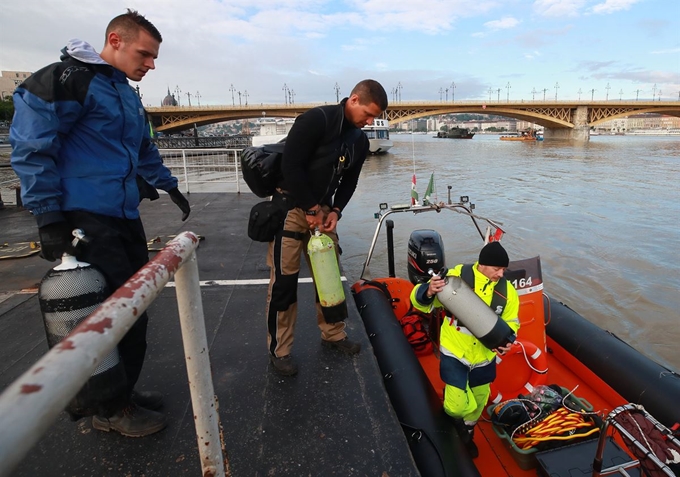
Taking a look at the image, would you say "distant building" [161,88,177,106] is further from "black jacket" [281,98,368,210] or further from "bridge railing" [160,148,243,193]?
"black jacket" [281,98,368,210]

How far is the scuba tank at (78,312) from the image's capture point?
1.75 metres

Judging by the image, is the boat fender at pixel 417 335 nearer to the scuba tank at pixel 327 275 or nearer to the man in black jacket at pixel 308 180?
the man in black jacket at pixel 308 180

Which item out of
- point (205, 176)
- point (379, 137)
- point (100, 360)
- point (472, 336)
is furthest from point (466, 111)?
point (100, 360)

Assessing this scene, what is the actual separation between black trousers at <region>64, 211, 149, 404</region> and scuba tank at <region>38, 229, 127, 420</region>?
124 mm

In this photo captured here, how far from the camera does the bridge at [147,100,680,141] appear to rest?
56.3 m

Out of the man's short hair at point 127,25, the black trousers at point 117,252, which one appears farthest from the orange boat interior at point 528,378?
the man's short hair at point 127,25

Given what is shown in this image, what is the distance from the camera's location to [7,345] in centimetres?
297

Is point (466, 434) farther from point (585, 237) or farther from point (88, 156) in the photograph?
point (585, 237)

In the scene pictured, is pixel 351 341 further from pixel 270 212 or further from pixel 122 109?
pixel 122 109

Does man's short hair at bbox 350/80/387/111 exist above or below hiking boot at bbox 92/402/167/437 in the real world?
above

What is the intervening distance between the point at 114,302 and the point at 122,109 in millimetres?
1627

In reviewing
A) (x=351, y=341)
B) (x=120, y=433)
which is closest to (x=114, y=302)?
(x=120, y=433)

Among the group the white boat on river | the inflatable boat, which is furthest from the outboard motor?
the white boat on river

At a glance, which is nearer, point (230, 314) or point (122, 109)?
point (122, 109)
